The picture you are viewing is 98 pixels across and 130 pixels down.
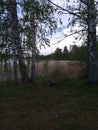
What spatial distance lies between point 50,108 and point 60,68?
12.5m

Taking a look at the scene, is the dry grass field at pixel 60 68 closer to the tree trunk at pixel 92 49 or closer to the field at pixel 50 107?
the field at pixel 50 107

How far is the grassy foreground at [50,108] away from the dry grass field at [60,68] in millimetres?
6266

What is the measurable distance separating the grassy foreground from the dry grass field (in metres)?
6.27

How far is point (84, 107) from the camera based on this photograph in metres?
11.6

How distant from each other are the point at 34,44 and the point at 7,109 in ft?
23.7

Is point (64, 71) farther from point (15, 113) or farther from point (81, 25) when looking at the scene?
point (15, 113)

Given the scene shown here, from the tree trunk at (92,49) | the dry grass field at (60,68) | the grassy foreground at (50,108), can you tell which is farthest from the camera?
the dry grass field at (60,68)

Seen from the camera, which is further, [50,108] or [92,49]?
[92,49]

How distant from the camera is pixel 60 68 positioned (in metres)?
24.2

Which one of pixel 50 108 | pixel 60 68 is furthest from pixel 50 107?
pixel 60 68

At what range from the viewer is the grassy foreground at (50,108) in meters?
9.30

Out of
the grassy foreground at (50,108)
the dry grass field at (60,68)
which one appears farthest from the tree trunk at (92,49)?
the dry grass field at (60,68)

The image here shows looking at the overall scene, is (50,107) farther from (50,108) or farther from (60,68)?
(60,68)

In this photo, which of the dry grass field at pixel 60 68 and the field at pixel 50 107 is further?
the dry grass field at pixel 60 68
